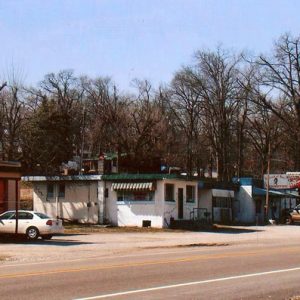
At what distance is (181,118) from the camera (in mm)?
79000

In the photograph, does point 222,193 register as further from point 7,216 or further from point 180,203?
point 7,216

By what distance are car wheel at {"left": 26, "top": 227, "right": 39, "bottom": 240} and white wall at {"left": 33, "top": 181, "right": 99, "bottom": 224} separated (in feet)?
49.8

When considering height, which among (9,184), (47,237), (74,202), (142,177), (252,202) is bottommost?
(47,237)

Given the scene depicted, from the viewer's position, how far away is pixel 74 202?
47781mm

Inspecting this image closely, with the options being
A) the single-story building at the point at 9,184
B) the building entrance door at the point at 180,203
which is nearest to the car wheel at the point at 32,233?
the single-story building at the point at 9,184

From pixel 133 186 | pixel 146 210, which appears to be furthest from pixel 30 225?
pixel 146 210

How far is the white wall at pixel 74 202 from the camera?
46.9 metres

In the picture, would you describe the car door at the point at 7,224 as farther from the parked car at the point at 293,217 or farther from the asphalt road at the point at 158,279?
the parked car at the point at 293,217

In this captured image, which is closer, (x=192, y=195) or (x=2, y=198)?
(x=2, y=198)

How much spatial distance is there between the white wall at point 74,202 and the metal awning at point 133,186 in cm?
207

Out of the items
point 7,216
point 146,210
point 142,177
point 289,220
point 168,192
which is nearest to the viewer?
point 7,216

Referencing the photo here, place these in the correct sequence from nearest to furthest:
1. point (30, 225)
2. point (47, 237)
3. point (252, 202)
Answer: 1. point (30, 225)
2. point (47, 237)
3. point (252, 202)

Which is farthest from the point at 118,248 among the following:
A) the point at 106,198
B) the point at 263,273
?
the point at 106,198

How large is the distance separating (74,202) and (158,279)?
112 feet
